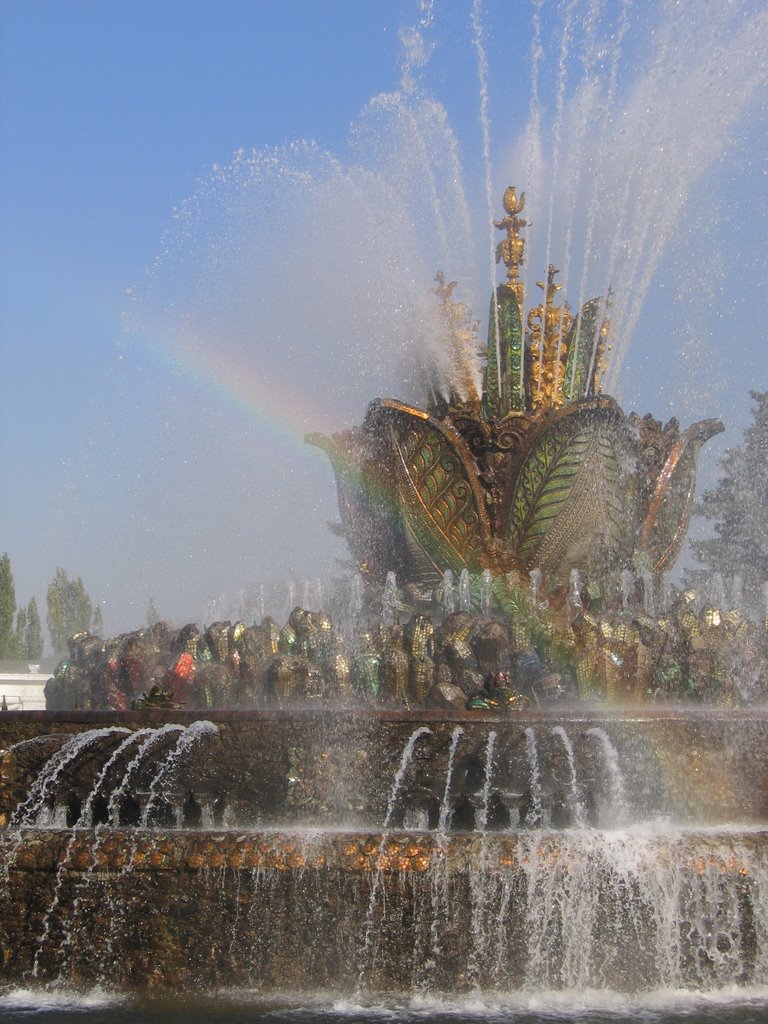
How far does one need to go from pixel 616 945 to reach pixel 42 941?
2904mm

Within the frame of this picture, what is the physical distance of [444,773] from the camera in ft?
24.6

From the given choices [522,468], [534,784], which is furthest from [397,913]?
[522,468]

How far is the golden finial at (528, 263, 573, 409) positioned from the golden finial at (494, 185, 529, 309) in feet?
1.66

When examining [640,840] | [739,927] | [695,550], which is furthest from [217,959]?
[695,550]

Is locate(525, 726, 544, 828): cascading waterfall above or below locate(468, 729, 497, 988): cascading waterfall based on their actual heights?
above

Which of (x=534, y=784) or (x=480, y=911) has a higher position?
(x=534, y=784)

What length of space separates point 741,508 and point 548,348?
26199 mm

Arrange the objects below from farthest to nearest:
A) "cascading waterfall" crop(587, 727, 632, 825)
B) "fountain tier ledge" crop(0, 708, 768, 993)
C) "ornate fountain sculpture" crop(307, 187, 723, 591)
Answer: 1. "ornate fountain sculpture" crop(307, 187, 723, 591)
2. "cascading waterfall" crop(587, 727, 632, 825)
3. "fountain tier ledge" crop(0, 708, 768, 993)

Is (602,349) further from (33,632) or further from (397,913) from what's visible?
(33,632)

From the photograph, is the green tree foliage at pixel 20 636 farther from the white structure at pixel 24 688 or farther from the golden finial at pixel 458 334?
the golden finial at pixel 458 334

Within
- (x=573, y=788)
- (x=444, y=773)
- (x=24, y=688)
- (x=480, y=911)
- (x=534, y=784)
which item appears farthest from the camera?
(x=24, y=688)

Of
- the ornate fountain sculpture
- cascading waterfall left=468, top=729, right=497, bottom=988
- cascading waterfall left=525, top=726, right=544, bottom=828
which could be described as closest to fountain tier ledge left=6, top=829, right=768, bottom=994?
cascading waterfall left=468, top=729, right=497, bottom=988

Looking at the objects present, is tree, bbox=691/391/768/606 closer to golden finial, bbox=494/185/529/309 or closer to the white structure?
the white structure

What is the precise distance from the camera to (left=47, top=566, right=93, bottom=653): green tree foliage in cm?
4778
